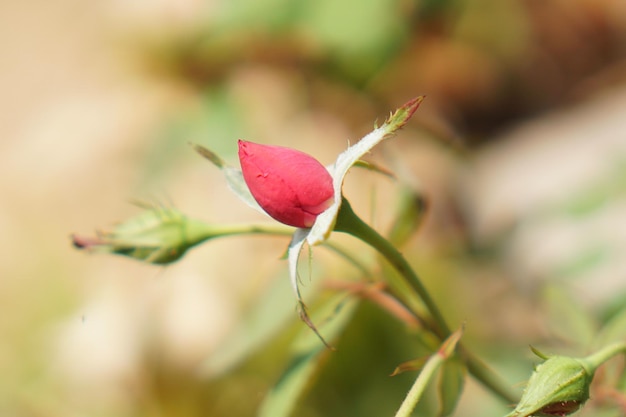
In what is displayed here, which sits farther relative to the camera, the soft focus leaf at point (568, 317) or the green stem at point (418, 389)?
the soft focus leaf at point (568, 317)

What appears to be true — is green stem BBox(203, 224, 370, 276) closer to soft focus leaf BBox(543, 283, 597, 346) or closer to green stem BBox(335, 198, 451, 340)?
green stem BBox(335, 198, 451, 340)

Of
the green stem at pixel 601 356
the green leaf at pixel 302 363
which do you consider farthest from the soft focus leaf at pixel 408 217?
the green stem at pixel 601 356

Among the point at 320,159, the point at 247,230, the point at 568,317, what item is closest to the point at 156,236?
the point at 247,230

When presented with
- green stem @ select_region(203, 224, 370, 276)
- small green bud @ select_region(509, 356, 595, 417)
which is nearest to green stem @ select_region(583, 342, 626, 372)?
small green bud @ select_region(509, 356, 595, 417)

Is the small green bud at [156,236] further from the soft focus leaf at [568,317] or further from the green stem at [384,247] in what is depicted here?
the soft focus leaf at [568,317]

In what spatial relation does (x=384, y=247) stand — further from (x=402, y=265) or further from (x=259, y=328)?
(x=259, y=328)

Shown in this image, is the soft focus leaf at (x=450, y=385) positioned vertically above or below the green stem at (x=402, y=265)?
below

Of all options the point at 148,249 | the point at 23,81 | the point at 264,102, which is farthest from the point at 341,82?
the point at 23,81
